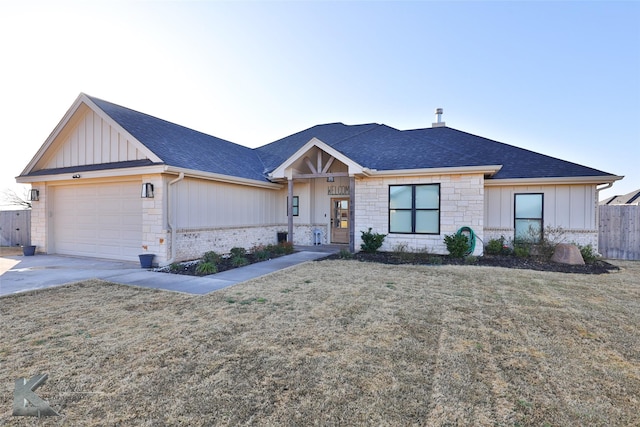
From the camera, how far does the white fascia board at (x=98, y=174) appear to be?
834 centimetres

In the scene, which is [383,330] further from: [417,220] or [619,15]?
[619,15]

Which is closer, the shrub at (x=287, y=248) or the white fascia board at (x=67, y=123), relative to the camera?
the white fascia board at (x=67, y=123)

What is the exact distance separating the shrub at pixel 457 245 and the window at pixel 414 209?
0.74 m

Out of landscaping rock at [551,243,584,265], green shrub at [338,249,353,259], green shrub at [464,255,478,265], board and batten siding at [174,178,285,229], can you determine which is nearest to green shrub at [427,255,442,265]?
green shrub at [464,255,478,265]

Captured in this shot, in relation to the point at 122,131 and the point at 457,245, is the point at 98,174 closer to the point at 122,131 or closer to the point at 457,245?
the point at 122,131

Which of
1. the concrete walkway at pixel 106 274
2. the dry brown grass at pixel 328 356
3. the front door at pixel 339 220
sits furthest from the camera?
the front door at pixel 339 220

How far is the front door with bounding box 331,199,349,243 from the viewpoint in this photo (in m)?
13.6

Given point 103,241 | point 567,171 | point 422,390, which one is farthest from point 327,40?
point 422,390

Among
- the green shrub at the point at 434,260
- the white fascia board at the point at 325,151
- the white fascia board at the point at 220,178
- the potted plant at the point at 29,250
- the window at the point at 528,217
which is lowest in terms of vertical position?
the green shrub at the point at 434,260

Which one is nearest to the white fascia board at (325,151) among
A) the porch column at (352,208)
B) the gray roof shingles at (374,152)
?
the porch column at (352,208)

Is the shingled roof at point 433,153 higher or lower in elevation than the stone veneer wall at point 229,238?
higher

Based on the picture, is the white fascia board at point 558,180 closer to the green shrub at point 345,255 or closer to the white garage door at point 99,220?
the green shrub at point 345,255

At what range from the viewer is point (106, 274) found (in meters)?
7.58

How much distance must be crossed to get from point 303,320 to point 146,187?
671cm
